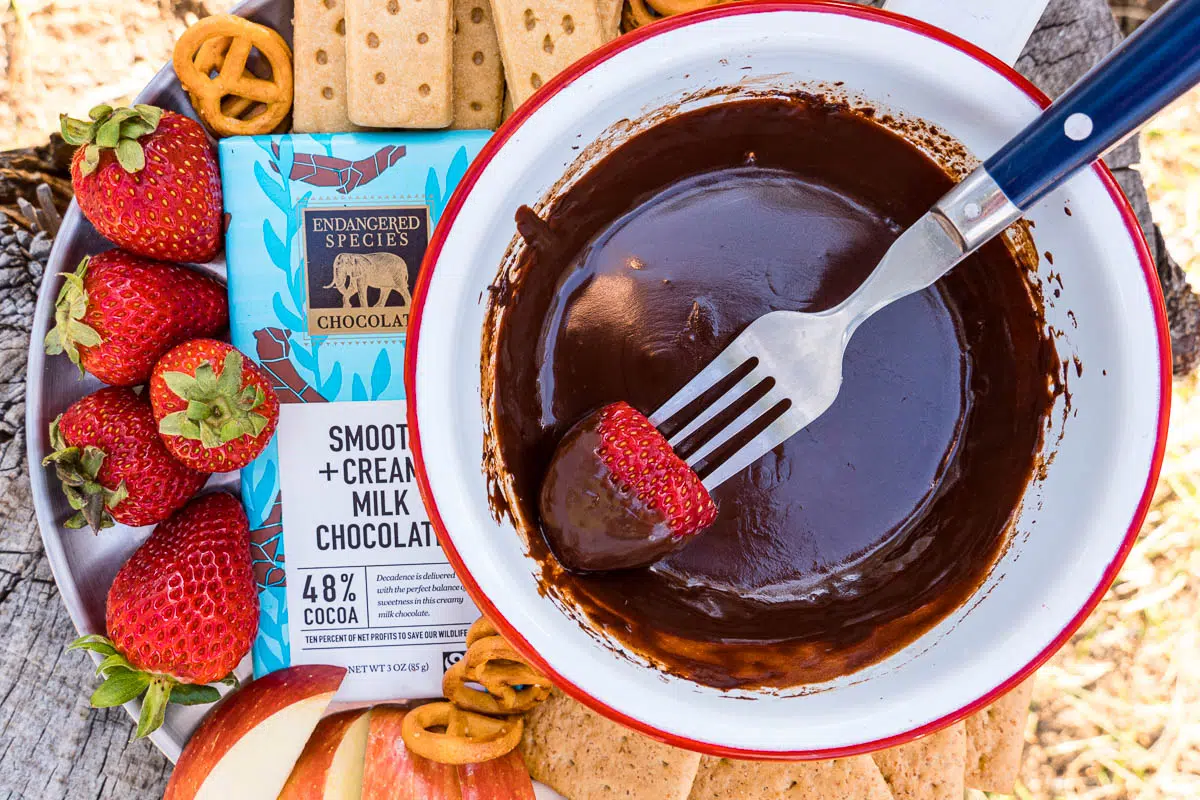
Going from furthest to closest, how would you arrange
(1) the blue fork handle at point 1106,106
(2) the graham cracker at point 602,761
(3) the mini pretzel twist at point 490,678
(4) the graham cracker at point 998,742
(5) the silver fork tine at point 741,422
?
(4) the graham cracker at point 998,742, (2) the graham cracker at point 602,761, (3) the mini pretzel twist at point 490,678, (5) the silver fork tine at point 741,422, (1) the blue fork handle at point 1106,106

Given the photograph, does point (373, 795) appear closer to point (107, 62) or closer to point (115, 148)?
point (115, 148)

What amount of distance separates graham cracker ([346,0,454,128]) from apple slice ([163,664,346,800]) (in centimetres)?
77

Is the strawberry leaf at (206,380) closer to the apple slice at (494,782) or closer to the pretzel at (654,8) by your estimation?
the apple slice at (494,782)

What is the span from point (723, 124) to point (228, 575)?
840mm

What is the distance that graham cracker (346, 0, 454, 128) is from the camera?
1123 millimetres

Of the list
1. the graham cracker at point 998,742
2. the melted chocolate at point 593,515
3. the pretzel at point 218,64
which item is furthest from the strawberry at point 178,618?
the graham cracker at point 998,742

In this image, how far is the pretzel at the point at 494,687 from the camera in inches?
44.1

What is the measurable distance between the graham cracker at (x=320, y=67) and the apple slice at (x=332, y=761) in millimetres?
822

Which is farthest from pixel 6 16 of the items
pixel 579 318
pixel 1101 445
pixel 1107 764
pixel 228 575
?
pixel 1107 764

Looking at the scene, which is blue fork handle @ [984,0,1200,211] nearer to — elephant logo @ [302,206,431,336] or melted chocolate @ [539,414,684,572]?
melted chocolate @ [539,414,684,572]

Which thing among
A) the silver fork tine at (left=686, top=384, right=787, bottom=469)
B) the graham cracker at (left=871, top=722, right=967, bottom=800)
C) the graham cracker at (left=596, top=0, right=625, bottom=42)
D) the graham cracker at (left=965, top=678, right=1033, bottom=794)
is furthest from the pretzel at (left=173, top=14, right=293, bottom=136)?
the graham cracker at (left=965, top=678, right=1033, bottom=794)

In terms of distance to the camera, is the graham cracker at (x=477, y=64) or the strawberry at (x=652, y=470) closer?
the strawberry at (x=652, y=470)

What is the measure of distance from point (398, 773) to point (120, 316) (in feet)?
2.26

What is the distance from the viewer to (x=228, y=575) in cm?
111
